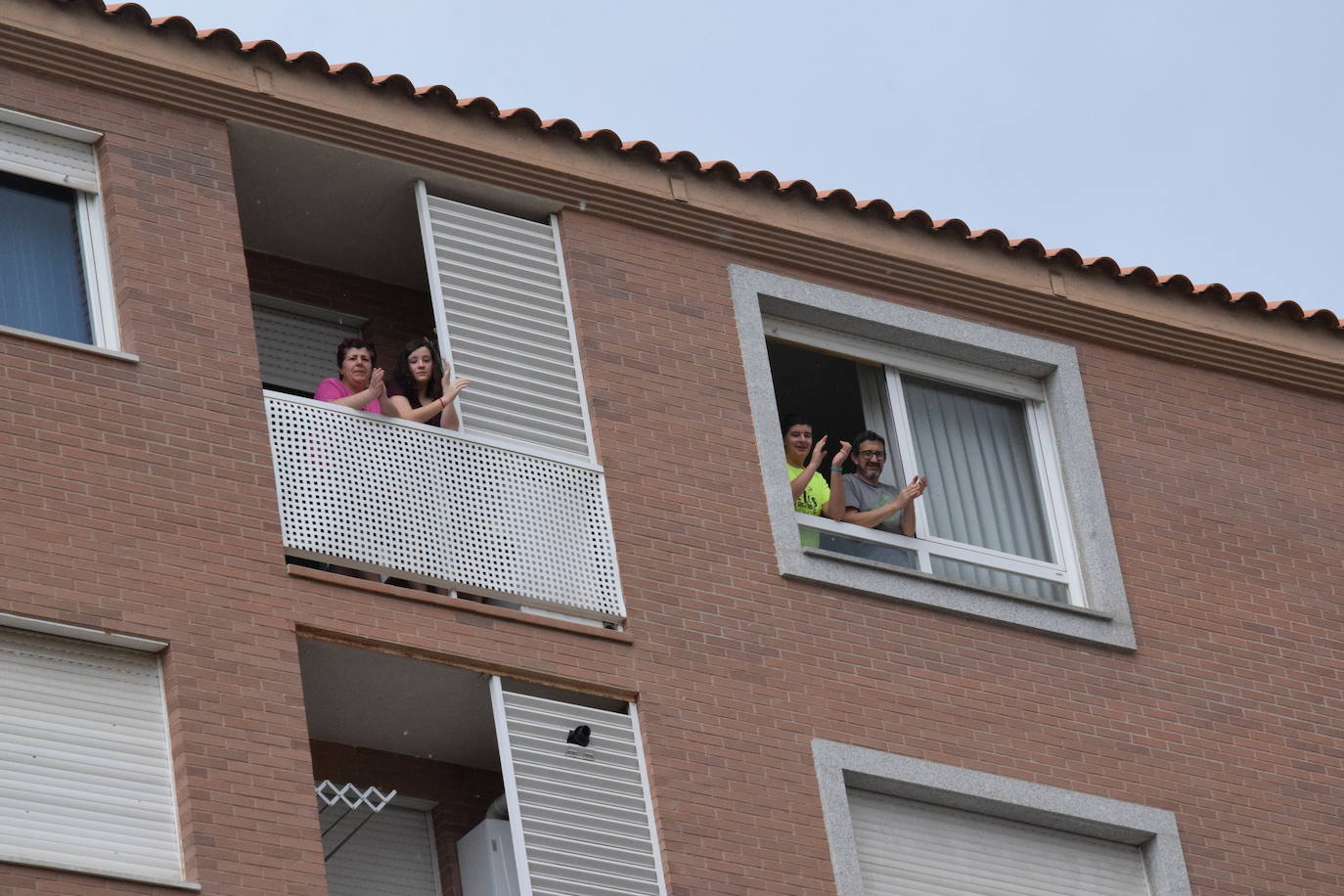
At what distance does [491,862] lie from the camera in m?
16.9

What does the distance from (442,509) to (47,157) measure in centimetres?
305

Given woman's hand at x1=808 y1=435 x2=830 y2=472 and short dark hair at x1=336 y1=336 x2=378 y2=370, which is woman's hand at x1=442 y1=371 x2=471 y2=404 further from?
woman's hand at x1=808 y1=435 x2=830 y2=472

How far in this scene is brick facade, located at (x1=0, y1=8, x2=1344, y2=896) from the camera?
15.6 metres

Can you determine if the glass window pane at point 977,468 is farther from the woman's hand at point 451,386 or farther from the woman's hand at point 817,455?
the woman's hand at point 451,386

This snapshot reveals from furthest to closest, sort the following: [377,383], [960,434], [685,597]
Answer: [960,434]
[685,597]
[377,383]

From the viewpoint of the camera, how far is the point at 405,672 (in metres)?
16.7

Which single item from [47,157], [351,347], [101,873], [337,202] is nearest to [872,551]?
[351,347]

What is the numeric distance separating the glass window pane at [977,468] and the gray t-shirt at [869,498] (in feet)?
1.29

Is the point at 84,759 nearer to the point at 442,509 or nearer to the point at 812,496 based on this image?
the point at 442,509

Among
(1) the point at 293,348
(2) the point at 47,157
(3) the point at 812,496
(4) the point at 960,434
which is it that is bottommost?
(3) the point at 812,496

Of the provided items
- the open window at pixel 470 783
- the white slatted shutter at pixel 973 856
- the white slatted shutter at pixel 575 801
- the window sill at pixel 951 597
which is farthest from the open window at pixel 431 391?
the white slatted shutter at pixel 973 856

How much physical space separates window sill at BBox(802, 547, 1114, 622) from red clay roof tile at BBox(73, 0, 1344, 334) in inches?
101

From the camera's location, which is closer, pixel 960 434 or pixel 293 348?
pixel 293 348

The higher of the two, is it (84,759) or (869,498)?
(869,498)
